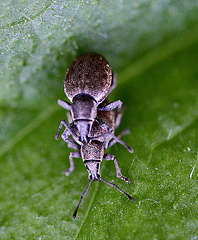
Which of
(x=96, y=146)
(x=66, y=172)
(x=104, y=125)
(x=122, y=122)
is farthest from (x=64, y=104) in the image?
(x=66, y=172)

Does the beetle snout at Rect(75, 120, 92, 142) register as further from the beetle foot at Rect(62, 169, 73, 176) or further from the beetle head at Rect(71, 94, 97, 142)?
the beetle foot at Rect(62, 169, 73, 176)

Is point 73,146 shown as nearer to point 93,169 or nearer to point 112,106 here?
point 93,169

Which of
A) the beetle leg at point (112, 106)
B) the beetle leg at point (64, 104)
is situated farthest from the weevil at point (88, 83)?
the beetle leg at point (64, 104)

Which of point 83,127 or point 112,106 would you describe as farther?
point 112,106

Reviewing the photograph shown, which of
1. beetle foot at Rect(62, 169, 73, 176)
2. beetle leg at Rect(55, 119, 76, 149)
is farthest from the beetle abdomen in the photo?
beetle foot at Rect(62, 169, 73, 176)

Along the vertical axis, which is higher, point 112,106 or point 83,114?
point 112,106

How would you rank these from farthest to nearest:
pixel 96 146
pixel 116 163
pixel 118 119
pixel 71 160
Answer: pixel 118 119, pixel 71 160, pixel 96 146, pixel 116 163

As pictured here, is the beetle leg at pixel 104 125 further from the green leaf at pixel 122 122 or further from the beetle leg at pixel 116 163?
the beetle leg at pixel 116 163
